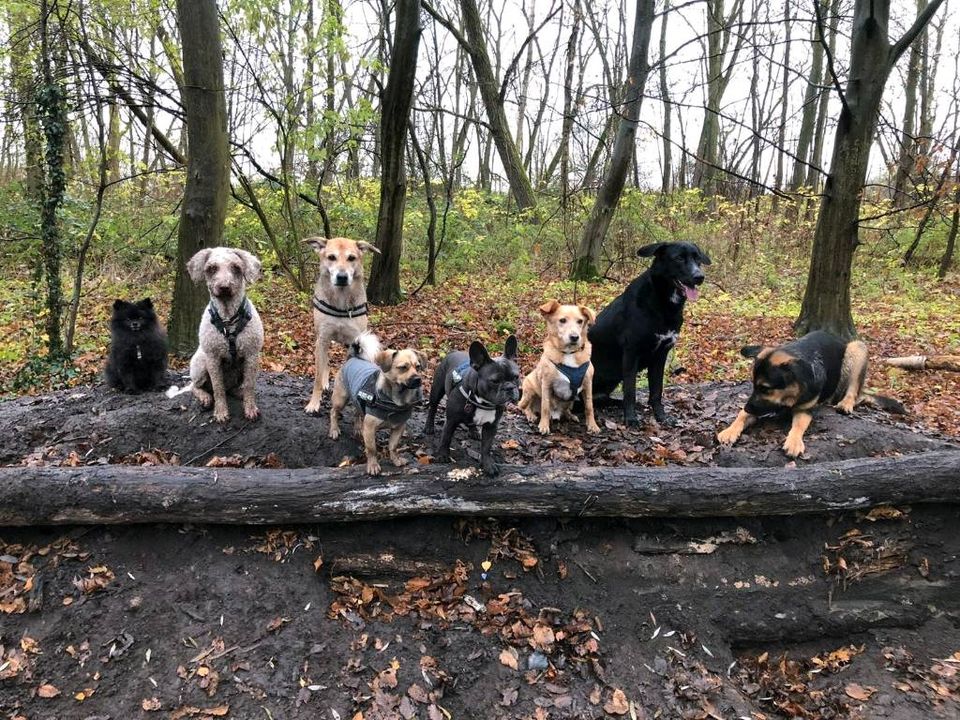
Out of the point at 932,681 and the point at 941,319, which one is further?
the point at 941,319

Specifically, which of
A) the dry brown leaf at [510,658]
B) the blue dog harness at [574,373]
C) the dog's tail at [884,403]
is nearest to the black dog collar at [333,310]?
the blue dog harness at [574,373]

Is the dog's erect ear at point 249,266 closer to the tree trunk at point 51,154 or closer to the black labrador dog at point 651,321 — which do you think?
the black labrador dog at point 651,321

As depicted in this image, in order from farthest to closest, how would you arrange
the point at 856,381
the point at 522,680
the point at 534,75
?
1. the point at 534,75
2. the point at 856,381
3. the point at 522,680

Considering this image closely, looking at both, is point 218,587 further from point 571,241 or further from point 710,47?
point 710,47

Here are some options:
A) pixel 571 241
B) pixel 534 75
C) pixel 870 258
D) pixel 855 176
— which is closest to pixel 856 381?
pixel 855 176

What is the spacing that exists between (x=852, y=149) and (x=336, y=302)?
268 inches

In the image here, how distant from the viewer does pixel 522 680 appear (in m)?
3.99

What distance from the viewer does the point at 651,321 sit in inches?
227

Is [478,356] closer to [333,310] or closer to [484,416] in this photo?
[484,416]

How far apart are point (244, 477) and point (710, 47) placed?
2634cm

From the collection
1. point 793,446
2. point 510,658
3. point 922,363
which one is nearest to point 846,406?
point 793,446

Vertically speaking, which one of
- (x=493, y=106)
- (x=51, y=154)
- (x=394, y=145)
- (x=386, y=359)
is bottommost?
(x=386, y=359)

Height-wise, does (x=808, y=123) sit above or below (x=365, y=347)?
above

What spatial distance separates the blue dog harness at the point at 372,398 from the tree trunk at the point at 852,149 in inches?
259
